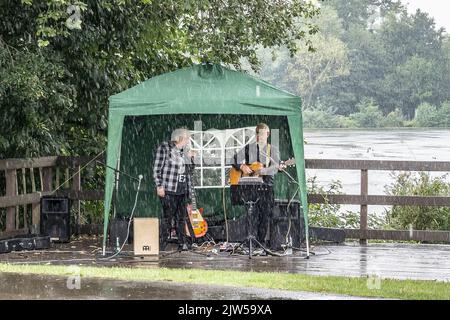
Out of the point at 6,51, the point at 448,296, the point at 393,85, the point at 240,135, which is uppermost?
the point at 393,85

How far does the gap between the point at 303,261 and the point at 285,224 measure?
118 cm

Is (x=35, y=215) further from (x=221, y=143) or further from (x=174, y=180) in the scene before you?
(x=174, y=180)

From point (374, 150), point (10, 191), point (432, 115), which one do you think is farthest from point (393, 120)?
point (10, 191)

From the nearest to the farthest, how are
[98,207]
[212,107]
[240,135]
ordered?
[212,107] → [240,135] → [98,207]

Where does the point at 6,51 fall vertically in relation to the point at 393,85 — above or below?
below

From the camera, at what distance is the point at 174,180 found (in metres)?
15.2

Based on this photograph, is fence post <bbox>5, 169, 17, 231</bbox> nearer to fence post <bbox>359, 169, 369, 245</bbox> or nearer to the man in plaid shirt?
the man in plaid shirt

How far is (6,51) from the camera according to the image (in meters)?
15.8

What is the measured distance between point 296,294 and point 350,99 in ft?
245

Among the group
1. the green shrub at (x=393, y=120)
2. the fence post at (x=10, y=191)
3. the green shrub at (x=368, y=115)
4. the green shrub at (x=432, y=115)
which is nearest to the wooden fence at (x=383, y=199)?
the fence post at (x=10, y=191)

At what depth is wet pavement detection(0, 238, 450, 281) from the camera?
13.5 meters

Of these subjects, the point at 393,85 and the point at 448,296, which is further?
the point at 393,85
